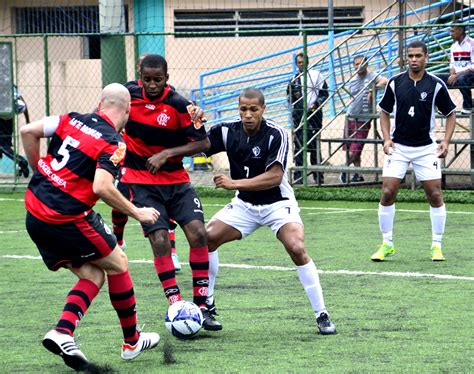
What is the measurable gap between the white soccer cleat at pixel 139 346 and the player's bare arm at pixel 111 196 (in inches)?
34.9

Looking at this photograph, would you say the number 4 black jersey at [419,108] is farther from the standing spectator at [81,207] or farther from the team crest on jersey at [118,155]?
the team crest on jersey at [118,155]

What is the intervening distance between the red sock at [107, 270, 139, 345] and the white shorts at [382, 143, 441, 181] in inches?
191

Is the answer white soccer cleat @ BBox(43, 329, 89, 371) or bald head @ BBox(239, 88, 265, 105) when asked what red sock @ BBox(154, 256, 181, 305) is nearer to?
bald head @ BBox(239, 88, 265, 105)

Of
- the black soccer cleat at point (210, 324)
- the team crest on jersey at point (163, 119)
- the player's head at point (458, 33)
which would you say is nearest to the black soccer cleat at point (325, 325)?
the black soccer cleat at point (210, 324)

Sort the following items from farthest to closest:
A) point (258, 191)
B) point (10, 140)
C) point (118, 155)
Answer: point (10, 140) → point (258, 191) → point (118, 155)

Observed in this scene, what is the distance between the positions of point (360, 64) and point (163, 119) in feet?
32.7

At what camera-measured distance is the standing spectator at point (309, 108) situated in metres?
17.7

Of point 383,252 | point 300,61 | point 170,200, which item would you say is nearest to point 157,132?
point 170,200

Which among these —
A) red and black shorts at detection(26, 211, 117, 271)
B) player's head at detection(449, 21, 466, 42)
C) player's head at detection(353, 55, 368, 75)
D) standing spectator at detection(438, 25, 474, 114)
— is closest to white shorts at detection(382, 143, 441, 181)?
red and black shorts at detection(26, 211, 117, 271)

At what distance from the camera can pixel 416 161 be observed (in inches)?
440

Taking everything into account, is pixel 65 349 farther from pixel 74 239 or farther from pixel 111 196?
pixel 111 196

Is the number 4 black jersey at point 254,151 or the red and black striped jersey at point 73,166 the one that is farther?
the number 4 black jersey at point 254,151

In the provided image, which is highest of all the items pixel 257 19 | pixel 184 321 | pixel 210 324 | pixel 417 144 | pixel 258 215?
pixel 257 19

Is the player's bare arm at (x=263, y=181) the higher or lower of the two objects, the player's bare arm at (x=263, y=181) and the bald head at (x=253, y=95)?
the lower
